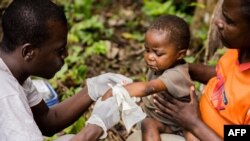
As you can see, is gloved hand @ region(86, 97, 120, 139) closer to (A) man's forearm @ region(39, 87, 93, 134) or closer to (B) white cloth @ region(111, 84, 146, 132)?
(B) white cloth @ region(111, 84, 146, 132)

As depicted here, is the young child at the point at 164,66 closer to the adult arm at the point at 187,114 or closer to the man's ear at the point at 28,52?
the adult arm at the point at 187,114

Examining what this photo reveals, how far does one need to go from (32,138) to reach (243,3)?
1.16m

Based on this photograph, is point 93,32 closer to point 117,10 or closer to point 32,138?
point 117,10

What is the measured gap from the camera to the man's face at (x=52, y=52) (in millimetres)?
2523

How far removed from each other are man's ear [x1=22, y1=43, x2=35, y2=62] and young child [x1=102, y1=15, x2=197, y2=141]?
488 mm

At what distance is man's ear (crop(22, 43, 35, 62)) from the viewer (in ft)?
8.13

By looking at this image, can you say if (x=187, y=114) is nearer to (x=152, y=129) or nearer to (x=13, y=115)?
(x=152, y=129)

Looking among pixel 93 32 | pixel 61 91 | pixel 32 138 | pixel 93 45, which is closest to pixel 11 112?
pixel 32 138

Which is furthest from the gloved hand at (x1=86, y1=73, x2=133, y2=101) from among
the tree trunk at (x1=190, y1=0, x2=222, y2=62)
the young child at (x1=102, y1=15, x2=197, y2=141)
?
the tree trunk at (x1=190, y1=0, x2=222, y2=62)

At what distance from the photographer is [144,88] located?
2650mm

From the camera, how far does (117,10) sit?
598 centimetres

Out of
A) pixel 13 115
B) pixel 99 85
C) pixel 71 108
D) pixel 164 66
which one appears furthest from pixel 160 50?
pixel 13 115

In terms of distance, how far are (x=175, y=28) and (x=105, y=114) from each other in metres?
0.61

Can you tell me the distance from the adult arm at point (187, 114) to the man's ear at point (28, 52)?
0.74m
